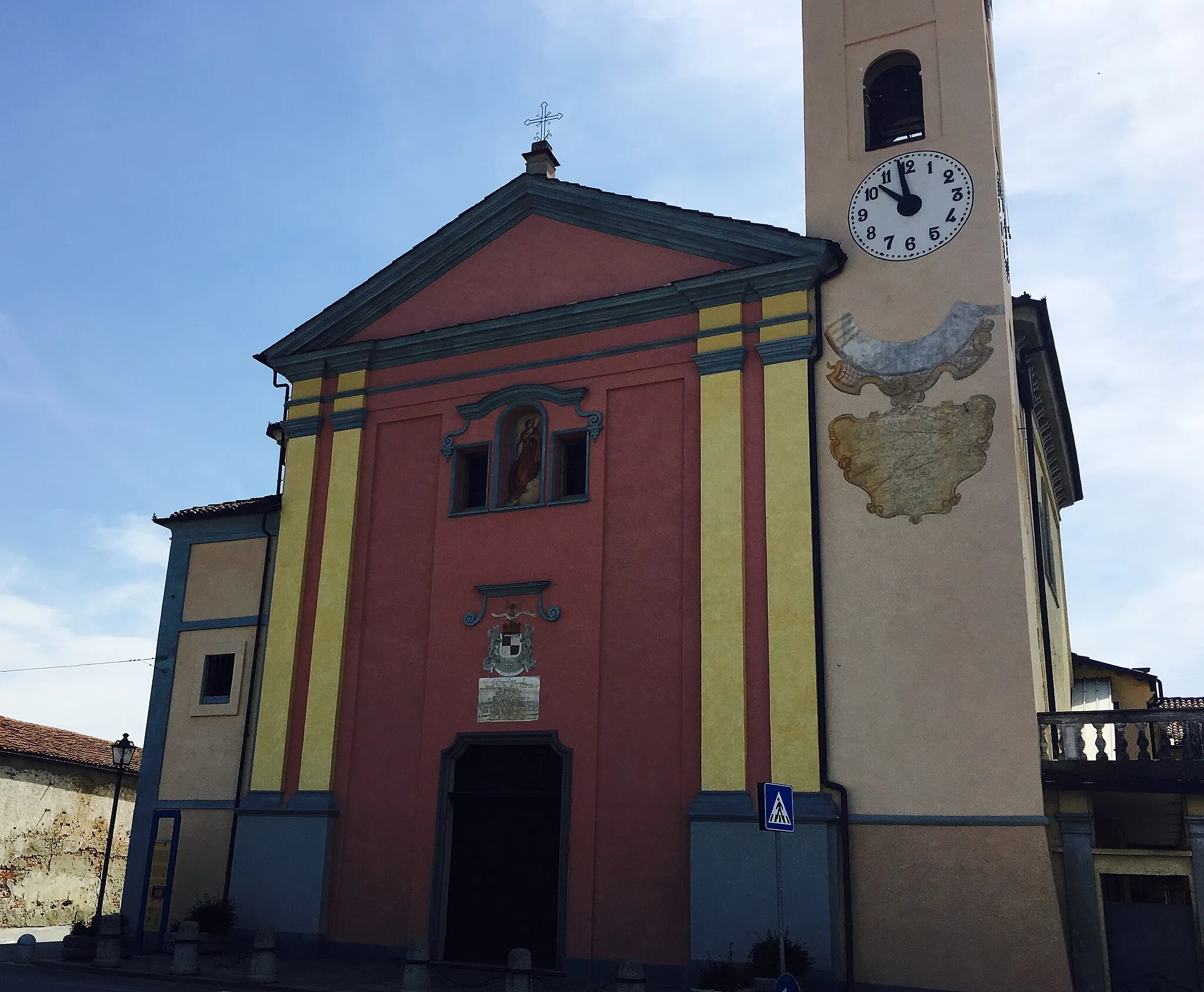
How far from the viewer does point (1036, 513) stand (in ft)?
51.0

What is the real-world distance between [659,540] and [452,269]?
5630 millimetres

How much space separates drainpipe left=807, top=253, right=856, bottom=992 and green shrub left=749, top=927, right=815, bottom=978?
54 cm

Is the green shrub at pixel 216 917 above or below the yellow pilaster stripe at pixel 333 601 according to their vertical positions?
below

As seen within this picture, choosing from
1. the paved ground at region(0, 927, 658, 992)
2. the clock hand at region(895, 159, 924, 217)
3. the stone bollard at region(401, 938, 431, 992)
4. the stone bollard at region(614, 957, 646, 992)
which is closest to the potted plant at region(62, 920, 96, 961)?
the paved ground at region(0, 927, 658, 992)

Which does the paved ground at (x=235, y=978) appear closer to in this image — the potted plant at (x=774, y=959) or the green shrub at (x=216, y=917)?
the green shrub at (x=216, y=917)

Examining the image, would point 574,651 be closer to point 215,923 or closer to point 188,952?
point 188,952

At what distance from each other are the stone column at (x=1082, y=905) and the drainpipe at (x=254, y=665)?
10.3 m

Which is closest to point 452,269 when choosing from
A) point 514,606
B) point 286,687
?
point 514,606

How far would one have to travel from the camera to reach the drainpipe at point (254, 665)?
51.1 feet

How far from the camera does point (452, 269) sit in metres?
17.0

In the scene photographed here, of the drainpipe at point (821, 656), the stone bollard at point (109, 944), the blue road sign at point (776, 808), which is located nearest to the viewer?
the blue road sign at point (776, 808)

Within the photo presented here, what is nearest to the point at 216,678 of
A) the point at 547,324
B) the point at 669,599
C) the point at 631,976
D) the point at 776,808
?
the point at 547,324

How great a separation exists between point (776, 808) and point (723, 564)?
4.41 m

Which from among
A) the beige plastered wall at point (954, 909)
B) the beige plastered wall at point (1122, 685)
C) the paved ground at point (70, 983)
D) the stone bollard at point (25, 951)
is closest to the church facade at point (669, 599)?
the beige plastered wall at point (954, 909)
